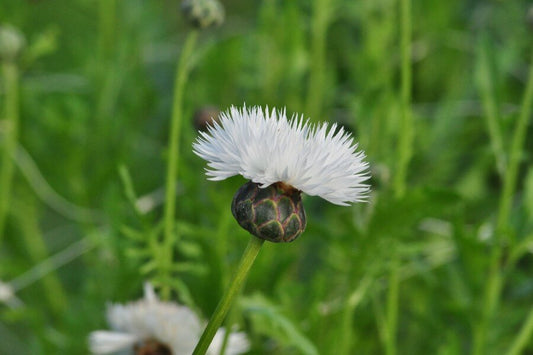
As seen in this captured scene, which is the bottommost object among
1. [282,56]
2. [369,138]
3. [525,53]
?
[369,138]

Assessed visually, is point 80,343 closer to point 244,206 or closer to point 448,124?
point 244,206

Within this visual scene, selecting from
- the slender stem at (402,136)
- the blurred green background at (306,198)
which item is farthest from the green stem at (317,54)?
the slender stem at (402,136)

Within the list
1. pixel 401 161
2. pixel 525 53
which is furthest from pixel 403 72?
pixel 525 53

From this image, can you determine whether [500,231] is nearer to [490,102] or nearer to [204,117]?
[490,102]

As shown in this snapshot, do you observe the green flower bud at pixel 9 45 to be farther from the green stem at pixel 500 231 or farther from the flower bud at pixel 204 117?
the green stem at pixel 500 231

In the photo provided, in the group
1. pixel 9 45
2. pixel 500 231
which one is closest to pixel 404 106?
pixel 500 231

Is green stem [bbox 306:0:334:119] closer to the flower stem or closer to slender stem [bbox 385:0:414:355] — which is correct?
slender stem [bbox 385:0:414:355]

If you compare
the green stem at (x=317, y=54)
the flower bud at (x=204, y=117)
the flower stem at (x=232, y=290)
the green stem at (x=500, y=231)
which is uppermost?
the green stem at (x=317, y=54)

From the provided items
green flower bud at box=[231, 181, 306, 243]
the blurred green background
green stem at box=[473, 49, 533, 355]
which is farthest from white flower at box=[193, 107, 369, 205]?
green stem at box=[473, 49, 533, 355]
